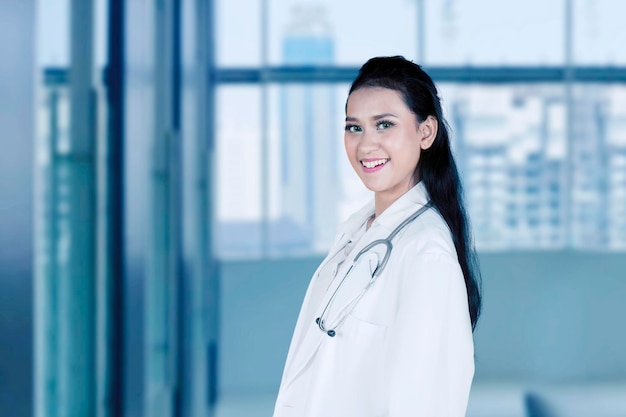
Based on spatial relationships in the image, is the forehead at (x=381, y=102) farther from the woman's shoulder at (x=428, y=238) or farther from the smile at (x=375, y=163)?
the woman's shoulder at (x=428, y=238)

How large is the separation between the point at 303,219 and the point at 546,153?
2094mm

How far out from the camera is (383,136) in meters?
1.19

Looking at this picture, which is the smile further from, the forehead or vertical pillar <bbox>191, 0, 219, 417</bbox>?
vertical pillar <bbox>191, 0, 219, 417</bbox>

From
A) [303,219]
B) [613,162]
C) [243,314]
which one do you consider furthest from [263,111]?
[613,162]

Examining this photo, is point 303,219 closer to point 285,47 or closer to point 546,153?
point 285,47

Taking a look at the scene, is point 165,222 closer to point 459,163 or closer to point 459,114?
point 459,163

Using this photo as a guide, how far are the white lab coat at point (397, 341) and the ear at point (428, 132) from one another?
0.23ft

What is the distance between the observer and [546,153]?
20.4 ft

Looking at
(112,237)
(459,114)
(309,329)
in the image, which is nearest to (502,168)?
(459,114)

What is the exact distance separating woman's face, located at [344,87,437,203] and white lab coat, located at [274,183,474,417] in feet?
0.17

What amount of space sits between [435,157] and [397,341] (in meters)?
0.36

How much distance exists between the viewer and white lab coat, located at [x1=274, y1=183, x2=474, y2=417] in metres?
1.01

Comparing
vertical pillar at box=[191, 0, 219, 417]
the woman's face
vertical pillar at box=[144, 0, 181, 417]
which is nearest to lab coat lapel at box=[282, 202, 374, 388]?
the woman's face

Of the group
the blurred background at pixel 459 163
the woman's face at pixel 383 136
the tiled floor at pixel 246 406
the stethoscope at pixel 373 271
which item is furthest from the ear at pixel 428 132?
the tiled floor at pixel 246 406
